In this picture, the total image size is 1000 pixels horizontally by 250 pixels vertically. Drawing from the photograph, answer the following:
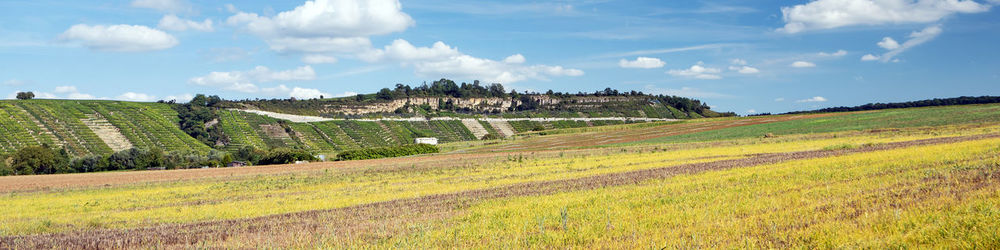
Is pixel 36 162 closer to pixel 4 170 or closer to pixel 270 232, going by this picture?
pixel 4 170

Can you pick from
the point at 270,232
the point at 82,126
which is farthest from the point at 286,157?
the point at 270,232

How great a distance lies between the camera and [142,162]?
90.6 m

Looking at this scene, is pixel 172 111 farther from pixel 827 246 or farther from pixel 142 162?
pixel 827 246

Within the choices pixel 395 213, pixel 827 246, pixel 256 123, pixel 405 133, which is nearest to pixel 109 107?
pixel 256 123

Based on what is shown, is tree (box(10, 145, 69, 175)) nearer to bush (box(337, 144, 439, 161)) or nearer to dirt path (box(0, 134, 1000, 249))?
bush (box(337, 144, 439, 161))

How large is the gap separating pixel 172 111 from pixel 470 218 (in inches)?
7164

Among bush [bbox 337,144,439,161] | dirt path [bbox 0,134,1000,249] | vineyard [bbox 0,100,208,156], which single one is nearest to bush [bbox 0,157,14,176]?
vineyard [bbox 0,100,208,156]

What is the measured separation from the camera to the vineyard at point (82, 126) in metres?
121

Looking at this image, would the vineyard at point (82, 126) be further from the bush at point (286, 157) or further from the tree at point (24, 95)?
the bush at point (286, 157)

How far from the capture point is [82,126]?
5364 inches

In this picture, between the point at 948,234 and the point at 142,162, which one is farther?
the point at 142,162

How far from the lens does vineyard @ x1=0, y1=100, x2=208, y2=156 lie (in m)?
121

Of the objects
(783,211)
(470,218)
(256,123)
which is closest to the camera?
(783,211)

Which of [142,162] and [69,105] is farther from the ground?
[69,105]
